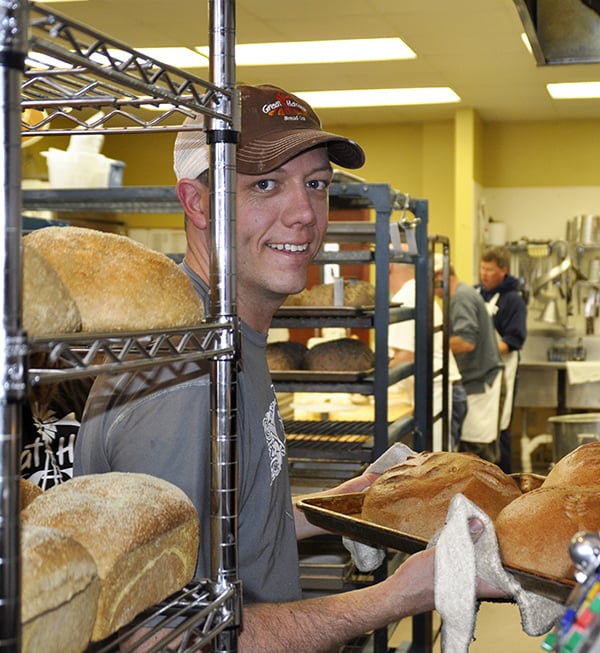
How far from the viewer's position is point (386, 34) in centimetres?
612

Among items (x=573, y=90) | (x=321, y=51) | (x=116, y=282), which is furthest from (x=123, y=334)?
(x=573, y=90)

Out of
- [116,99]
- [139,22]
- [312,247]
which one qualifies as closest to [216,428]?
[116,99]

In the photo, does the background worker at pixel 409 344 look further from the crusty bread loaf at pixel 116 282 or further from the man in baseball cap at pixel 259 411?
the crusty bread loaf at pixel 116 282

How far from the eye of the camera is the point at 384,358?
3.25m

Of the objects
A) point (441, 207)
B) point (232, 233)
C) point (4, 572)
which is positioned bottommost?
point (4, 572)

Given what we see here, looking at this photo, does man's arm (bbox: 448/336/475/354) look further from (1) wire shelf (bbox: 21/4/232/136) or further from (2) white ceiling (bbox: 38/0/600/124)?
(1) wire shelf (bbox: 21/4/232/136)

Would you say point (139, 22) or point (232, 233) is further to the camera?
point (139, 22)

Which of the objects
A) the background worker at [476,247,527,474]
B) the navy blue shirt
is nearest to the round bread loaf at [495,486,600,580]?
the background worker at [476,247,527,474]

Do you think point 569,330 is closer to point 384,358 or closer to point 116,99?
point 384,358

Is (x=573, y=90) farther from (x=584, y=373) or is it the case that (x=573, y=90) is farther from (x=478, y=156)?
(x=584, y=373)

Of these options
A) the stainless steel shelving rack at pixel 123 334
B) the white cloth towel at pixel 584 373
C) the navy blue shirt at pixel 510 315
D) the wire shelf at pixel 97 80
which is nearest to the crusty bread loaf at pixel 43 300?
the stainless steel shelving rack at pixel 123 334

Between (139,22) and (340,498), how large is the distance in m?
4.76

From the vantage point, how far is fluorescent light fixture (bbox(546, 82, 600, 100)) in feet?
25.0

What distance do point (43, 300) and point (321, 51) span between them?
6114mm
